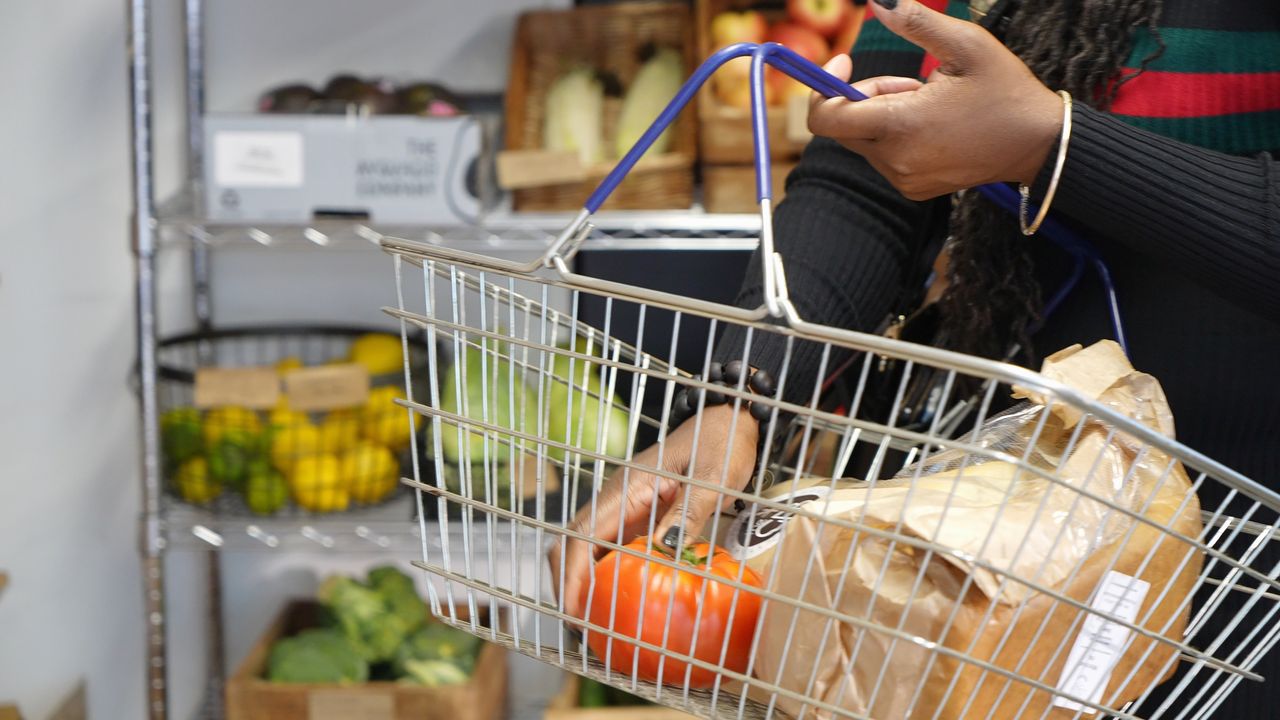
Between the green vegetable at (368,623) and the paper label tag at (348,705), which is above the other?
the green vegetable at (368,623)

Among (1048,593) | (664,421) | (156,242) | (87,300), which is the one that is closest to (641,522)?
(664,421)

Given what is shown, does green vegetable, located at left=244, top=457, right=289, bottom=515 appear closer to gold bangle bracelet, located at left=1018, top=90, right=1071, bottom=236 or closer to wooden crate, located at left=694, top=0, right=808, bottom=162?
wooden crate, located at left=694, top=0, right=808, bottom=162

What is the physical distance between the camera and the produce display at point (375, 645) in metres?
1.65

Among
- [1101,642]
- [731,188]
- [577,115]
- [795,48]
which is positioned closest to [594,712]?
[731,188]

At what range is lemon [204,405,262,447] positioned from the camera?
1545 millimetres

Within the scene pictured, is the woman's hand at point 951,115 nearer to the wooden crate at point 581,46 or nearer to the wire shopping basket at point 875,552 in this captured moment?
the wire shopping basket at point 875,552

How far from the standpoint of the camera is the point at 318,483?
1552 mm

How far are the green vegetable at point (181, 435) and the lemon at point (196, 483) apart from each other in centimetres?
1

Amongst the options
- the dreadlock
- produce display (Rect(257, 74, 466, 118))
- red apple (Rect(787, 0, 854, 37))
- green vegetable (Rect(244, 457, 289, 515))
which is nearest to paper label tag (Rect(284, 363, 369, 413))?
green vegetable (Rect(244, 457, 289, 515))

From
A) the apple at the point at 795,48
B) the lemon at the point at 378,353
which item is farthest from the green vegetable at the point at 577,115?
the lemon at the point at 378,353

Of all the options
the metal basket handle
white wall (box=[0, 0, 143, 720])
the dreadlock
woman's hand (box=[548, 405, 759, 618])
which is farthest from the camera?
white wall (box=[0, 0, 143, 720])

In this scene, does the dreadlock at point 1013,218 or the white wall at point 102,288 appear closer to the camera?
the dreadlock at point 1013,218

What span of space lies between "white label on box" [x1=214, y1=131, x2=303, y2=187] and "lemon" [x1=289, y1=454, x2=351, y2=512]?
0.38 m

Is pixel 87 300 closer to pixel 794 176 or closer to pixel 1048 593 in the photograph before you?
pixel 794 176
